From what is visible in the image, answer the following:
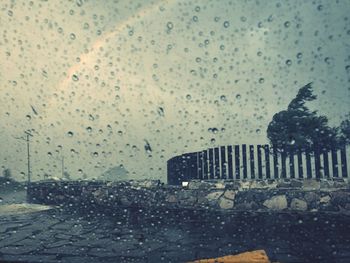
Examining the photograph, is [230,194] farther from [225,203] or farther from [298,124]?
[298,124]

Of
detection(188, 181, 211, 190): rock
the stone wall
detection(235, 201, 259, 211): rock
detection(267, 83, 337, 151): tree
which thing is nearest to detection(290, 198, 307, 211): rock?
the stone wall

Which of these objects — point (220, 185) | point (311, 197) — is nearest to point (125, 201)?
point (220, 185)

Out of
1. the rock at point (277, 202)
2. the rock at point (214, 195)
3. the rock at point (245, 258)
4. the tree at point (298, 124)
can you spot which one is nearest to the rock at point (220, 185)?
the rock at point (214, 195)

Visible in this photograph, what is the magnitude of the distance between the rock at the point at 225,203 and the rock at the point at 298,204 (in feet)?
3.99

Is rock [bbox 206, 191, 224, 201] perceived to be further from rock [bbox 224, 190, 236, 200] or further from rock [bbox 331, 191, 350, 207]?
rock [bbox 331, 191, 350, 207]

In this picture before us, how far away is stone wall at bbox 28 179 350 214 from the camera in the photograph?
535 centimetres

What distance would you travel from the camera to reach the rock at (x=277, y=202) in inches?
221

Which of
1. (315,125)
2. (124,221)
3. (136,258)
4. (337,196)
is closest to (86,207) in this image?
(124,221)

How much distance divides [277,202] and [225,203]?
1.06 m

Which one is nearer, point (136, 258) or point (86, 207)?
point (136, 258)

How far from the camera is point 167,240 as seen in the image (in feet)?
13.1

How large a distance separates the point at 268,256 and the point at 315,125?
1146cm

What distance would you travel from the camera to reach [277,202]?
18.6 ft

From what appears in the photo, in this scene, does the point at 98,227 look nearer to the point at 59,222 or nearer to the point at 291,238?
the point at 59,222
